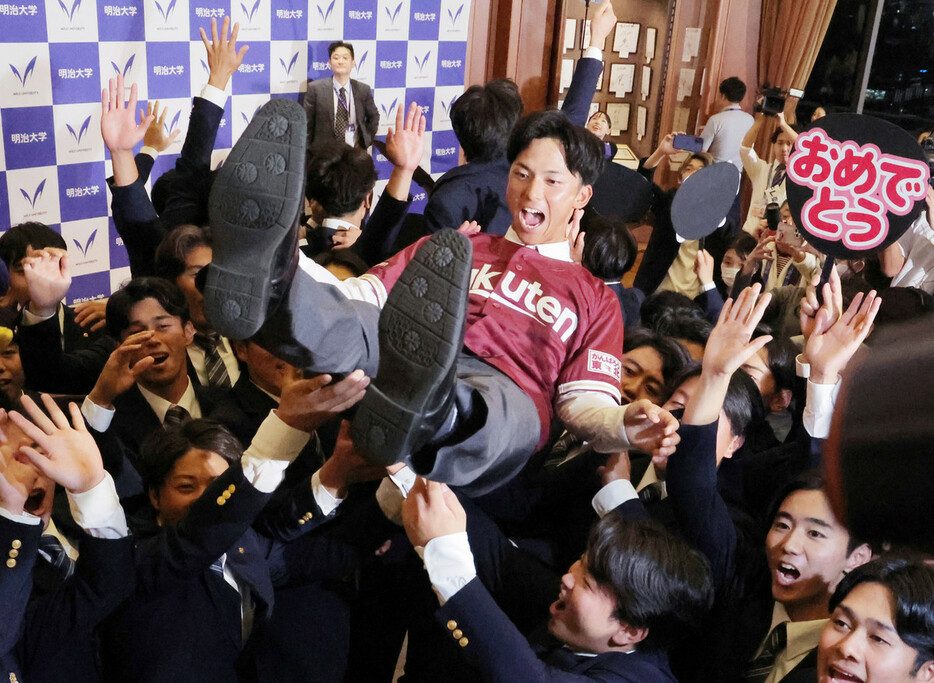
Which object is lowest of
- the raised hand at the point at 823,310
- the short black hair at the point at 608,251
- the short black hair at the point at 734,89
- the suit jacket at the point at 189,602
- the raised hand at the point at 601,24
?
the suit jacket at the point at 189,602

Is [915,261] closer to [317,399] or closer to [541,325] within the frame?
[541,325]

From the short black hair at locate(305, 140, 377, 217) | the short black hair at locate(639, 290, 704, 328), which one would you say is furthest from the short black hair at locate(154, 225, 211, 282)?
the short black hair at locate(639, 290, 704, 328)

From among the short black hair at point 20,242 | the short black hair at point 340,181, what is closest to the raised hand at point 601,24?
the short black hair at point 340,181

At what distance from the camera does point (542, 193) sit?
77.6 inches

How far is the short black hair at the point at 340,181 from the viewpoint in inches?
108

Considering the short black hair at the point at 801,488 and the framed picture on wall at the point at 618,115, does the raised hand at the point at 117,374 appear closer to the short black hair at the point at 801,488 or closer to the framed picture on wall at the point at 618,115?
the short black hair at the point at 801,488

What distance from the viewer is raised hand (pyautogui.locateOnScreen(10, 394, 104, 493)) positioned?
1430mm

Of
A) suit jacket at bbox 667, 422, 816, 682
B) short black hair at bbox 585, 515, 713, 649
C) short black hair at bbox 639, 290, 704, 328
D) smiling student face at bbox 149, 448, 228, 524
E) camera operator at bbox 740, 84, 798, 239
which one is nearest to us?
short black hair at bbox 585, 515, 713, 649

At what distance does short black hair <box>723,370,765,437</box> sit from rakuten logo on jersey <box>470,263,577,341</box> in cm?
38

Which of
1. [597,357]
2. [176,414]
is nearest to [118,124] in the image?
[176,414]

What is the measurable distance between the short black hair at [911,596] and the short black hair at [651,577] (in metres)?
0.23

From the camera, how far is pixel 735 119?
593 cm

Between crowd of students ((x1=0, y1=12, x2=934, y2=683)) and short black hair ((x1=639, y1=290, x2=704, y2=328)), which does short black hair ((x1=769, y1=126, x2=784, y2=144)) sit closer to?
short black hair ((x1=639, y1=290, x2=704, y2=328))

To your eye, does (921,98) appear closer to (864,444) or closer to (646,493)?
(646,493)
